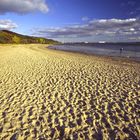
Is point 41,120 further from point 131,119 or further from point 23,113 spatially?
point 131,119

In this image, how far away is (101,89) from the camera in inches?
367

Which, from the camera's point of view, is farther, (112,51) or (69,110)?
(112,51)

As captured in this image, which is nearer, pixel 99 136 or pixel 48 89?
pixel 99 136

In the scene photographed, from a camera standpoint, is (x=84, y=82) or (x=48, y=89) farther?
(x=84, y=82)

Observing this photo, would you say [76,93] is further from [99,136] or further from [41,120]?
[99,136]

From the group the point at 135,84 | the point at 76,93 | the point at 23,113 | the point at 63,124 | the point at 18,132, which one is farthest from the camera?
the point at 135,84

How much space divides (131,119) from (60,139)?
102 inches

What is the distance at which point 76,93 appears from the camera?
8664 mm

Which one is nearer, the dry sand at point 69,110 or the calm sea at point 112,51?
the dry sand at point 69,110

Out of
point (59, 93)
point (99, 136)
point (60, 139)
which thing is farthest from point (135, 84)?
point (60, 139)

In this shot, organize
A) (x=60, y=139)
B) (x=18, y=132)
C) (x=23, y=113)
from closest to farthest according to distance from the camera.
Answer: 1. (x=60, y=139)
2. (x=18, y=132)
3. (x=23, y=113)

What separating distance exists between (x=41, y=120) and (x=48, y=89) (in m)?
3.47

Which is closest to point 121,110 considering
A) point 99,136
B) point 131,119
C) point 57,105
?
point 131,119

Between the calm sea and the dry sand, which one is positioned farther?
the calm sea
